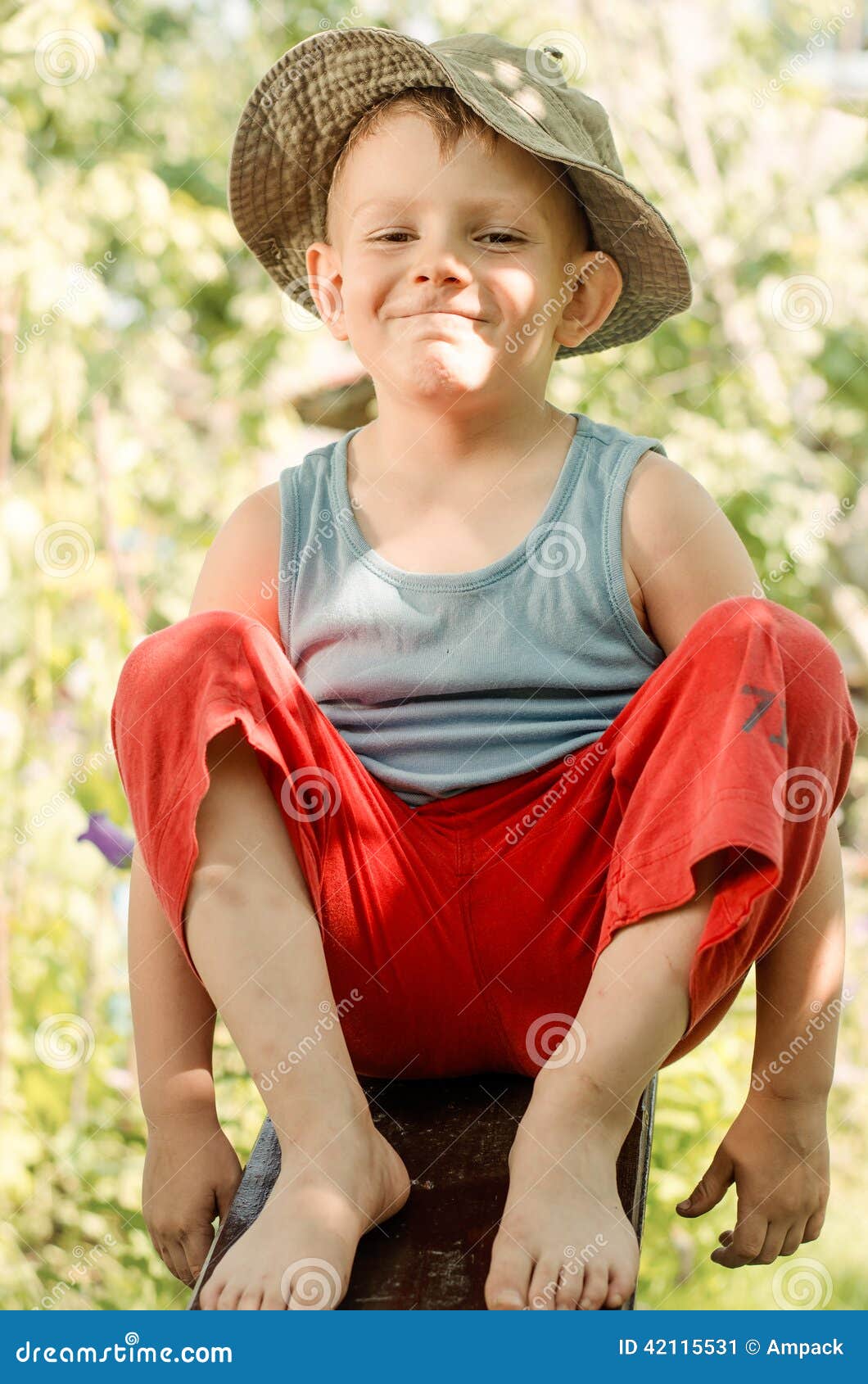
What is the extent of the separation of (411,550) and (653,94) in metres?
2.93

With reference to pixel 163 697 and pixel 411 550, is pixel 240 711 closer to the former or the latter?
pixel 163 697

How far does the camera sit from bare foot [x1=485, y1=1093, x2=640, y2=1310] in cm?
114

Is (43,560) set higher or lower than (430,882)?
higher

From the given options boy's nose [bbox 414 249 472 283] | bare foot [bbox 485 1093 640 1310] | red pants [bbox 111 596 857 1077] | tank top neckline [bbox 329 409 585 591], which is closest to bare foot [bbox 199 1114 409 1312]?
bare foot [bbox 485 1093 640 1310]

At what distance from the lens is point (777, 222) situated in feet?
13.0

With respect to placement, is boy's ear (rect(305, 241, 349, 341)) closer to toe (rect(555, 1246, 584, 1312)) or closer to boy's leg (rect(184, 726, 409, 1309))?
boy's leg (rect(184, 726, 409, 1309))

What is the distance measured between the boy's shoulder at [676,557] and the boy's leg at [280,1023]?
0.50 metres

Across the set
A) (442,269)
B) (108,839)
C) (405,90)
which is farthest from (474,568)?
(108,839)

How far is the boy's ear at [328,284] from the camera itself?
1.82 m

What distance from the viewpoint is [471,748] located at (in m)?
1.57

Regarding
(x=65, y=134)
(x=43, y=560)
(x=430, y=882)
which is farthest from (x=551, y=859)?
(x=65, y=134)

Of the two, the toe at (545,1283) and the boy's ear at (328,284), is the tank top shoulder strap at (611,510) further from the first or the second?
the toe at (545,1283)

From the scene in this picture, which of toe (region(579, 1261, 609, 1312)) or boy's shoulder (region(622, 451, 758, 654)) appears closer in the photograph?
toe (region(579, 1261, 609, 1312))
